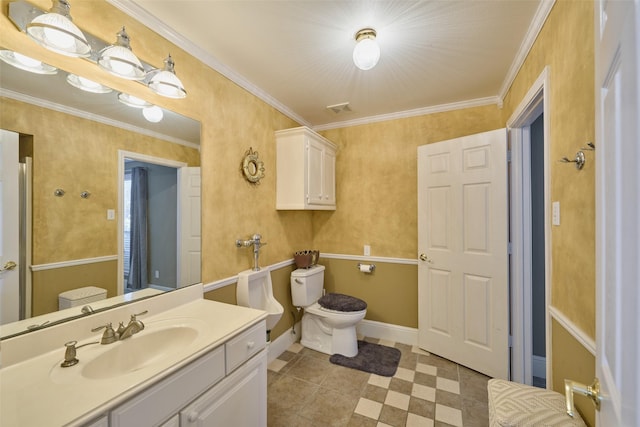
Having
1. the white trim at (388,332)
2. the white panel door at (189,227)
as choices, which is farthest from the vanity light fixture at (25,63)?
the white trim at (388,332)

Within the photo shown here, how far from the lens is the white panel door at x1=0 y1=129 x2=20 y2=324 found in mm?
954

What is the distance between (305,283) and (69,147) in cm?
198

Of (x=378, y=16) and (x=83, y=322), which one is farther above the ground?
(x=378, y=16)

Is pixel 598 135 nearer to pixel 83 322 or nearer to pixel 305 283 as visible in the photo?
pixel 83 322

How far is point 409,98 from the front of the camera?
243cm

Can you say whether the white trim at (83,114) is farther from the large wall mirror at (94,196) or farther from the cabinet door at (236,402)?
the cabinet door at (236,402)

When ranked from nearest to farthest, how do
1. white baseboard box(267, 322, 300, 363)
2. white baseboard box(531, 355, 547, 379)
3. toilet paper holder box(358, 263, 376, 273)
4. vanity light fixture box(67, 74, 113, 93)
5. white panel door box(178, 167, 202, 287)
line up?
vanity light fixture box(67, 74, 113, 93) < white panel door box(178, 167, 202, 287) < white baseboard box(531, 355, 547, 379) < white baseboard box(267, 322, 300, 363) < toilet paper holder box(358, 263, 376, 273)

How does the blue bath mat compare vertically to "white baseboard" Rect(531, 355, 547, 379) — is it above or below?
below

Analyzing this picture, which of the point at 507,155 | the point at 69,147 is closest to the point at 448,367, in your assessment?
the point at 507,155

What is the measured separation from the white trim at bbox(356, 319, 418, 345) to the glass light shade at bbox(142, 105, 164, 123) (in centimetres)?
265

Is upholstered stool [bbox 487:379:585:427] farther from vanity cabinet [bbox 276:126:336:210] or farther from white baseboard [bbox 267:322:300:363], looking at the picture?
vanity cabinet [bbox 276:126:336:210]

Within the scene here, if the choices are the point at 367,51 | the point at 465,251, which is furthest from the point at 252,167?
the point at 465,251

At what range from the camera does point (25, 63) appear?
3.38 feet

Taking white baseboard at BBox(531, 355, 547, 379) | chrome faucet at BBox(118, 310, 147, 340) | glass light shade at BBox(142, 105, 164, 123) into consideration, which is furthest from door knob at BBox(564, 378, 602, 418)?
white baseboard at BBox(531, 355, 547, 379)
